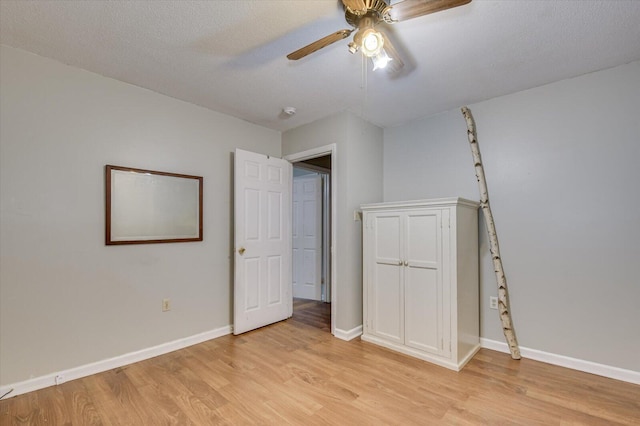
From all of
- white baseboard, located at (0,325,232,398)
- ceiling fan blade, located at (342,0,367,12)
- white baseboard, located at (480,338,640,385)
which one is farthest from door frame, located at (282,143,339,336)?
ceiling fan blade, located at (342,0,367,12)

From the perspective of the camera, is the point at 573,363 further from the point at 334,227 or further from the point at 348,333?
the point at 334,227

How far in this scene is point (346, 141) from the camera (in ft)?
10.2

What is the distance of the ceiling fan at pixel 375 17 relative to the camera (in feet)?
4.52

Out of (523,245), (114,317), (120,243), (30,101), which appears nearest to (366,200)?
(523,245)

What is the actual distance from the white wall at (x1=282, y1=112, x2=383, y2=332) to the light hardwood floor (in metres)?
0.54

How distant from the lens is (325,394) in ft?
6.62

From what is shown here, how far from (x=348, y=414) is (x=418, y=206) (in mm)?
1660

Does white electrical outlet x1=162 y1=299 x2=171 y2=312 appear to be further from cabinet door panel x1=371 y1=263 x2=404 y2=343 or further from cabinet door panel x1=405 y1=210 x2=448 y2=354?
cabinet door panel x1=405 y1=210 x2=448 y2=354

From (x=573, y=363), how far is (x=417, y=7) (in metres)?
2.79

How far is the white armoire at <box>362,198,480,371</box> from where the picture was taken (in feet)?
8.04

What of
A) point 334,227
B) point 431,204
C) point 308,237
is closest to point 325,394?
point 334,227

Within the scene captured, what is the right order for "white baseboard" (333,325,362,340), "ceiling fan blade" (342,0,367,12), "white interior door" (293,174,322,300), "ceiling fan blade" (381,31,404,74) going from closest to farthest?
A: "ceiling fan blade" (342,0,367,12) → "ceiling fan blade" (381,31,404,74) → "white baseboard" (333,325,362,340) → "white interior door" (293,174,322,300)

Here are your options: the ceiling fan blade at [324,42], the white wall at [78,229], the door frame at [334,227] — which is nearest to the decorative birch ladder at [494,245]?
the door frame at [334,227]

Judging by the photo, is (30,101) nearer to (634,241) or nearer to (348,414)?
(348,414)
